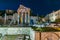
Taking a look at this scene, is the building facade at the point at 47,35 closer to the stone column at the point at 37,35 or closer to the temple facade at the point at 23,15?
the stone column at the point at 37,35

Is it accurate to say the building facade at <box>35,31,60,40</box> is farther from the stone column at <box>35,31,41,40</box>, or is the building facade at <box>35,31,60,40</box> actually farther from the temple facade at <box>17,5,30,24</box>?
the temple facade at <box>17,5,30,24</box>

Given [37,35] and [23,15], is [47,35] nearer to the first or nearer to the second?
[37,35]

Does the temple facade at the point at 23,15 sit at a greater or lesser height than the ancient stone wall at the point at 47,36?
greater

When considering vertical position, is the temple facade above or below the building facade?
above

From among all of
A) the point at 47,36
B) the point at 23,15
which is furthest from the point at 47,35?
the point at 23,15

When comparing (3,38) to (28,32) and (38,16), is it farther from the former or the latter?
(38,16)

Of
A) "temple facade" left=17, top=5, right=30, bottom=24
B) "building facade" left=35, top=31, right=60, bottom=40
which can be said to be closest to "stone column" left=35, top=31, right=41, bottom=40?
"building facade" left=35, top=31, right=60, bottom=40

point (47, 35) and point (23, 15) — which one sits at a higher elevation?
point (23, 15)

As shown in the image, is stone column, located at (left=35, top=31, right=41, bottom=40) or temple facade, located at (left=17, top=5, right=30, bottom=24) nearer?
stone column, located at (left=35, top=31, right=41, bottom=40)

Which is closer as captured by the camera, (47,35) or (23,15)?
(47,35)

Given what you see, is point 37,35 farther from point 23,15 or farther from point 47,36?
point 23,15

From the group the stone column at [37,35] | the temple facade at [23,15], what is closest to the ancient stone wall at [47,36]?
the stone column at [37,35]

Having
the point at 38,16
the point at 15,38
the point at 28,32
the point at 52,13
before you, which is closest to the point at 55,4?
the point at 52,13

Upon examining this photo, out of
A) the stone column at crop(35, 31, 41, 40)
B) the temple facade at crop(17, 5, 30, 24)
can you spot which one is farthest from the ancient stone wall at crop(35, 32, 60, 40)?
the temple facade at crop(17, 5, 30, 24)
